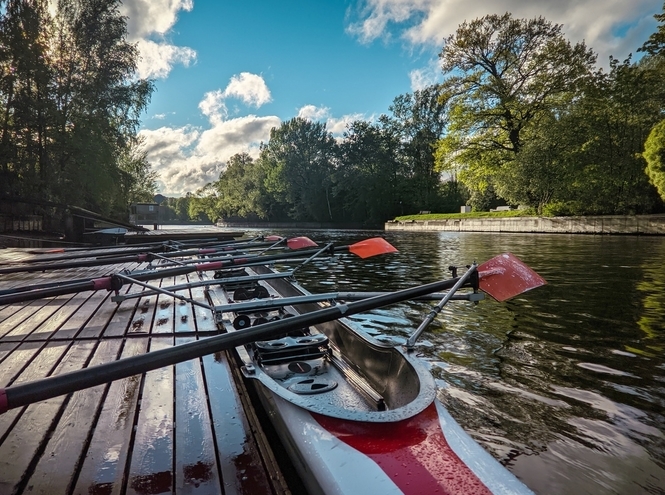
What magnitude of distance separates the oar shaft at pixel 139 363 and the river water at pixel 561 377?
1.63 meters

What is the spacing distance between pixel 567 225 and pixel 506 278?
2842 cm

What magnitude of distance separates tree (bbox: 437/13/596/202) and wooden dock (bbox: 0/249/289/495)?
3531cm

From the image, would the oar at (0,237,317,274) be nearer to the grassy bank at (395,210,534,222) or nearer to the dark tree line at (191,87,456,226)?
the grassy bank at (395,210,534,222)

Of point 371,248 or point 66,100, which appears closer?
point 371,248

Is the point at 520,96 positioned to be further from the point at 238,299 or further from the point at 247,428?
the point at 247,428

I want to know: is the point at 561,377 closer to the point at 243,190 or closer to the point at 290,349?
the point at 290,349

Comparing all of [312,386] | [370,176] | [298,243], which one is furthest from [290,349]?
[370,176]

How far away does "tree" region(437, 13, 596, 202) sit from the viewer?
32188mm

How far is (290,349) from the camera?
3541 mm

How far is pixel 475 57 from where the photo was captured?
36188 mm

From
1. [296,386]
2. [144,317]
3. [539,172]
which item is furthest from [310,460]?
[539,172]

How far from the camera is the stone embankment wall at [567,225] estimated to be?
24155 mm

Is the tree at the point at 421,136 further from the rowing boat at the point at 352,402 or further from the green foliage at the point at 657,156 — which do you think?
the rowing boat at the point at 352,402

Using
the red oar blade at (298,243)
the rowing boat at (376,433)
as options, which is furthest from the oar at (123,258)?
the rowing boat at (376,433)
